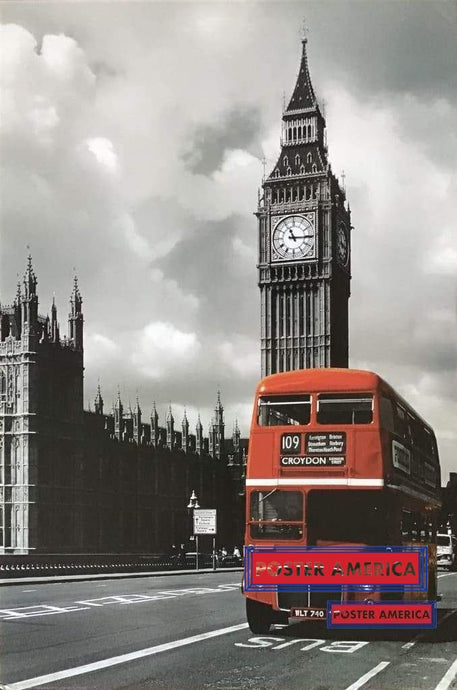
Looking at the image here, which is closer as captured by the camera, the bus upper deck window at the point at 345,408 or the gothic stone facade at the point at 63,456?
the bus upper deck window at the point at 345,408

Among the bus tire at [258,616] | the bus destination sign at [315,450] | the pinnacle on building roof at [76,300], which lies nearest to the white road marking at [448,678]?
the bus destination sign at [315,450]

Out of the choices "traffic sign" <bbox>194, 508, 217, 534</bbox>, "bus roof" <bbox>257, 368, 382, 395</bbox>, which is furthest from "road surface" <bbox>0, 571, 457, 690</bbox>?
"traffic sign" <bbox>194, 508, 217, 534</bbox>

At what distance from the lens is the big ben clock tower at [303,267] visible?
9338 cm

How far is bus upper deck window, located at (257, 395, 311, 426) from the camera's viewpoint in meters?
16.2

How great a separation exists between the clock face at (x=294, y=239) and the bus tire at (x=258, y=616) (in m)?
78.4

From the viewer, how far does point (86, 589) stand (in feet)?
99.0

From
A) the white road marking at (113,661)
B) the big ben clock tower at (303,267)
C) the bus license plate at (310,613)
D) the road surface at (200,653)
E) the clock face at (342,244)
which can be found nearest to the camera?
the white road marking at (113,661)

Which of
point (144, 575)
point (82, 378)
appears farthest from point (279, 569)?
point (82, 378)

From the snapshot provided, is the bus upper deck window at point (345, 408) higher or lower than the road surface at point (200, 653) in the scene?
higher

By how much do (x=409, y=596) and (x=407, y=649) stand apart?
122 centimetres

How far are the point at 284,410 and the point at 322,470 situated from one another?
1.17m

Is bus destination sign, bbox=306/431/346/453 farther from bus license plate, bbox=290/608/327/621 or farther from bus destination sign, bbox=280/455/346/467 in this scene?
bus license plate, bbox=290/608/327/621

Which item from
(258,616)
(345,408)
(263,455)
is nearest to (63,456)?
(258,616)

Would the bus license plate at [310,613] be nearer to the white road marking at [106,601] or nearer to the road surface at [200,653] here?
the road surface at [200,653]
